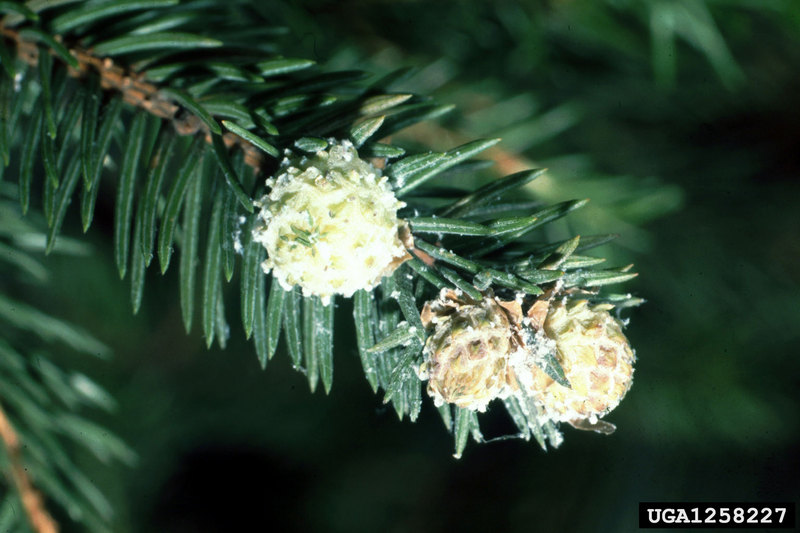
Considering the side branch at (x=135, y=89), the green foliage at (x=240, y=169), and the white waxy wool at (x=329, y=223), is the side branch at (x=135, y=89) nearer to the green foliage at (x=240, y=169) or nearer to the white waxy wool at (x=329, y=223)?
the green foliage at (x=240, y=169)

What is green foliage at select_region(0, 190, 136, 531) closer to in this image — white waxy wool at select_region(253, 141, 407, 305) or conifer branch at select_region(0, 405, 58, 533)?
conifer branch at select_region(0, 405, 58, 533)

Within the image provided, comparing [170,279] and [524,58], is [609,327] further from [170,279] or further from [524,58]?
[170,279]

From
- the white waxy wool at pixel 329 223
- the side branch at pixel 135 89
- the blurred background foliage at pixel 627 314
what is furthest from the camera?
the blurred background foliage at pixel 627 314

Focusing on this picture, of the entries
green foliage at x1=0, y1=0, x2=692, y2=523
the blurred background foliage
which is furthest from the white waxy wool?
the blurred background foliage

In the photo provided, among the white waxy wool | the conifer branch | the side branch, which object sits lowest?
the conifer branch

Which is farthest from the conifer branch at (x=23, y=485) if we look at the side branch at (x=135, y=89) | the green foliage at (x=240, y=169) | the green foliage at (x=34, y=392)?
the side branch at (x=135, y=89)

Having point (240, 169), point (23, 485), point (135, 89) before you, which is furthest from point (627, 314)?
point (23, 485)
